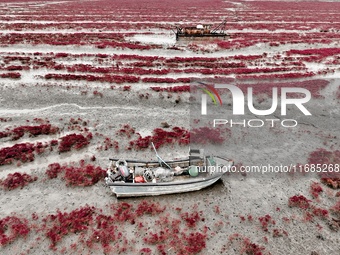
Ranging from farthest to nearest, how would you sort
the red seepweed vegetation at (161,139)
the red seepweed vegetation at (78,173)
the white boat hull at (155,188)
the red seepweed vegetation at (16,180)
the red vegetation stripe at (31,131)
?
the red vegetation stripe at (31,131)
the red seepweed vegetation at (161,139)
the red seepweed vegetation at (78,173)
the red seepweed vegetation at (16,180)
the white boat hull at (155,188)

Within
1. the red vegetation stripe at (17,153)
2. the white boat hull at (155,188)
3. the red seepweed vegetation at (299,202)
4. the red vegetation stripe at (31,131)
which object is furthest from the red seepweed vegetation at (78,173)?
the red seepweed vegetation at (299,202)

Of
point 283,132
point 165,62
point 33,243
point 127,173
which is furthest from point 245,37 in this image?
point 33,243

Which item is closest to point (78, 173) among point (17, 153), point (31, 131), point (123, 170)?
point (123, 170)

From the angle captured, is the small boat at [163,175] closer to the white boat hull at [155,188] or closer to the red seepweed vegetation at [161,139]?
the white boat hull at [155,188]

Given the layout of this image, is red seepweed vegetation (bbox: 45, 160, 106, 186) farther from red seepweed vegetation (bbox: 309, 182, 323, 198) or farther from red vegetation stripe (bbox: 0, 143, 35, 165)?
red seepweed vegetation (bbox: 309, 182, 323, 198)

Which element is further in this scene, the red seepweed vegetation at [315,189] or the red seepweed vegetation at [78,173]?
the red seepweed vegetation at [78,173]

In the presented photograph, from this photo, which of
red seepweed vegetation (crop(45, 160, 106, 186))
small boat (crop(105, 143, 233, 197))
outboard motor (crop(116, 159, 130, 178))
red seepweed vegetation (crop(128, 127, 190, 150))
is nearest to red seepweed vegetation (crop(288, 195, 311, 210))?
small boat (crop(105, 143, 233, 197))

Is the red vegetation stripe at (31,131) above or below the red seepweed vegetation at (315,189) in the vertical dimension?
above

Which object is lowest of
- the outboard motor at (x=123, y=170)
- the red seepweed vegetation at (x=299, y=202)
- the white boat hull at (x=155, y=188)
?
the red seepweed vegetation at (x=299, y=202)

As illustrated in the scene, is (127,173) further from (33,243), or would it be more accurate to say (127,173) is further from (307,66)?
(307,66)
